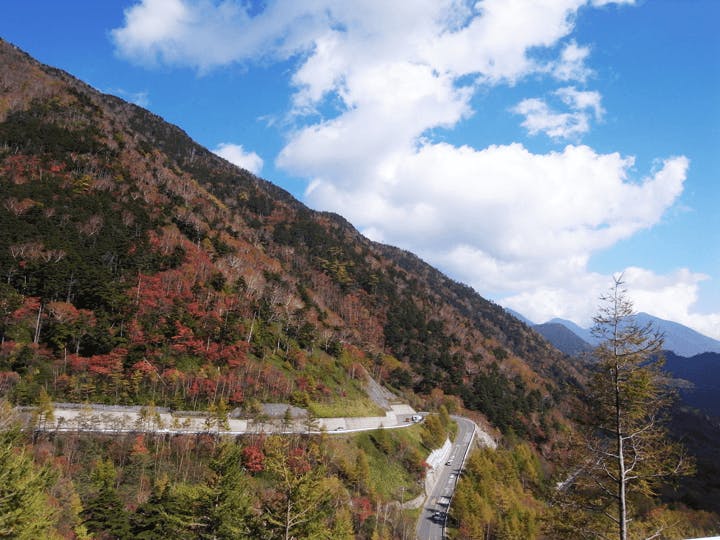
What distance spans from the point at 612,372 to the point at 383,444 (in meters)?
46.2

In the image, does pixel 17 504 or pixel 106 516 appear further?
pixel 106 516

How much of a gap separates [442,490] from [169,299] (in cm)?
4743

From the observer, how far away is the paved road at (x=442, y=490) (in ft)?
149

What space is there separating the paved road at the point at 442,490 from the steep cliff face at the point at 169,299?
19162 mm

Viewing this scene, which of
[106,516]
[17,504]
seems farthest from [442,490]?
[17,504]

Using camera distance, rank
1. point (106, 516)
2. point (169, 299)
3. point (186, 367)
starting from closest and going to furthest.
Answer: point (106, 516) → point (186, 367) → point (169, 299)

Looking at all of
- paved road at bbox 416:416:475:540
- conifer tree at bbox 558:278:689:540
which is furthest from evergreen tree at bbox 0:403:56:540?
paved road at bbox 416:416:475:540

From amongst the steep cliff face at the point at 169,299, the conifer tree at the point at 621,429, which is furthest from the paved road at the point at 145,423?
the conifer tree at the point at 621,429

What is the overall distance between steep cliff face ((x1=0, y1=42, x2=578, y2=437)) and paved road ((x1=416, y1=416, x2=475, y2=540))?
19.2m

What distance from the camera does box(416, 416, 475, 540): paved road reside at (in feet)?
149

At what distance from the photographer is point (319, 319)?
85.4 meters

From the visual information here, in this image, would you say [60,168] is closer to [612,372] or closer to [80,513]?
[80,513]

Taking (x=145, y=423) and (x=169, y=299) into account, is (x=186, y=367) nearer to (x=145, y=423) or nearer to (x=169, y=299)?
(x=145, y=423)

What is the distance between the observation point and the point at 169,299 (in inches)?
2159
